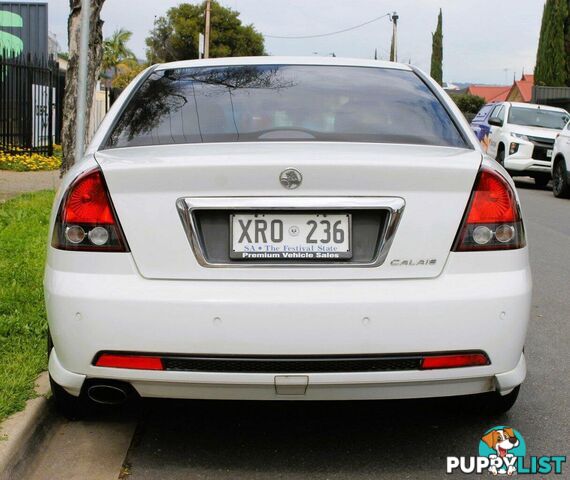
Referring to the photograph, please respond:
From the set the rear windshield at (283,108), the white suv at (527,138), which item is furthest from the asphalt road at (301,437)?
the white suv at (527,138)

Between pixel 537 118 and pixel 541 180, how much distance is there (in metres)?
1.41

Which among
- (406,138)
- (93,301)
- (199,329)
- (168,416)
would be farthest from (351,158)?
(168,416)

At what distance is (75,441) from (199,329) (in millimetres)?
1032

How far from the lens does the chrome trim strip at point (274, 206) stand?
315 centimetres

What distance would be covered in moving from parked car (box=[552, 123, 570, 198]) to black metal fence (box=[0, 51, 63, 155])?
34.4ft

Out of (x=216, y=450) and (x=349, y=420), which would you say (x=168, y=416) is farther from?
(x=349, y=420)

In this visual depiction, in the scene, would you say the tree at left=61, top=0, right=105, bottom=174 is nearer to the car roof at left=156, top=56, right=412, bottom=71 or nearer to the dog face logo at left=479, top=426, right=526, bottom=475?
the car roof at left=156, top=56, right=412, bottom=71

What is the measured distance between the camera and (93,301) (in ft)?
10.3

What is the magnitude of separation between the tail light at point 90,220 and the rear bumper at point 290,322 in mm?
79

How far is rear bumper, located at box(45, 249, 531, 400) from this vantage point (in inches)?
121

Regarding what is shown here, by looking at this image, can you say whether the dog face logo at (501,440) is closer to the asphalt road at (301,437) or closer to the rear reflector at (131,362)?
the asphalt road at (301,437)

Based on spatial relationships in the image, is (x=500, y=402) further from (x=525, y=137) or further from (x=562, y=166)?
(x=525, y=137)

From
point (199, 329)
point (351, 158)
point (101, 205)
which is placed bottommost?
point (199, 329)

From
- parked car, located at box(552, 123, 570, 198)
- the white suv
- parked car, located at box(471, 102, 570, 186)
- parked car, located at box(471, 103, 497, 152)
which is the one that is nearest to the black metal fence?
parked car, located at box(471, 102, 570, 186)
